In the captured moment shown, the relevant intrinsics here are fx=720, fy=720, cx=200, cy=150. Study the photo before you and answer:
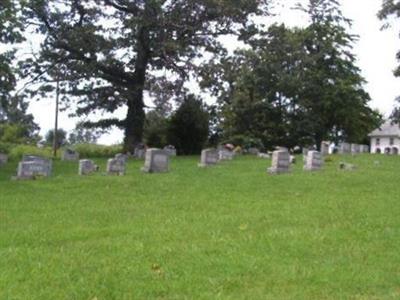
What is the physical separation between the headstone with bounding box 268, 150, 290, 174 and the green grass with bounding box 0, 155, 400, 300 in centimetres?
420

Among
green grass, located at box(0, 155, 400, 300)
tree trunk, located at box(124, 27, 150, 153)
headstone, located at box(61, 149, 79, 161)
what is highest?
tree trunk, located at box(124, 27, 150, 153)

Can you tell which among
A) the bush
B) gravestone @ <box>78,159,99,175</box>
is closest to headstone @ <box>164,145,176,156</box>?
the bush

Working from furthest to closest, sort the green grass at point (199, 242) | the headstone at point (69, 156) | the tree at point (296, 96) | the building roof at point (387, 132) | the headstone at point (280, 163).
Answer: the building roof at point (387, 132), the tree at point (296, 96), the headstone at point (69, 156), the headstone at point (280, 163), the green grass at point (199, 242)

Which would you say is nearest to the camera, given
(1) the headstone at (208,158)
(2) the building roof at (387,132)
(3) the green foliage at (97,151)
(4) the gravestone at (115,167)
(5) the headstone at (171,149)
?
(4) the gravestone at (115,167)

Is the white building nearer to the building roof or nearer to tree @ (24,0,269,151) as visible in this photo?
the building roof

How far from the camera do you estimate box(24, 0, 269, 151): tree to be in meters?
34.4

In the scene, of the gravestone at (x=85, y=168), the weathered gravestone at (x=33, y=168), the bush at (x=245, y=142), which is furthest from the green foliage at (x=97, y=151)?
the weathered gravestone at (x=33, y=168)

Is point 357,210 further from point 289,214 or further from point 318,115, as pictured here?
point 318,115

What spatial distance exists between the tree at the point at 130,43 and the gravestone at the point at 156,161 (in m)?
12.5

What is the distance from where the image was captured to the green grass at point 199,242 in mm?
7160

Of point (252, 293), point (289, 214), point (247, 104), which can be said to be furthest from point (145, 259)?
point (247, 104)

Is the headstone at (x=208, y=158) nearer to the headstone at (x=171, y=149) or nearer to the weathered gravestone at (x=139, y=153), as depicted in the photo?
the weathered gravestone at (x=139, y=153)

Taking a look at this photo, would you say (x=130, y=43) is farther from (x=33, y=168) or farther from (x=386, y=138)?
(x=386, y=138)

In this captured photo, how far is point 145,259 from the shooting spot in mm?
8352
